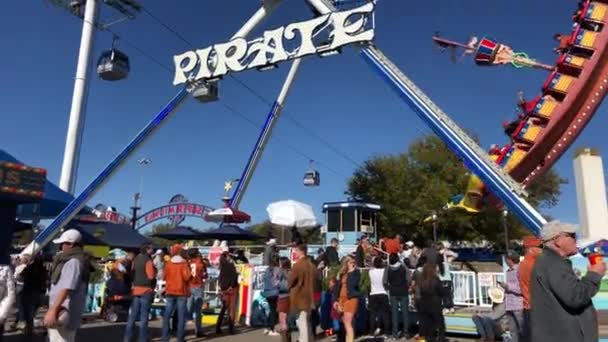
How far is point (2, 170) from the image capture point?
26.9ft

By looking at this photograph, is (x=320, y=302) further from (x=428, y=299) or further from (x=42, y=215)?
(x=42, y=215)

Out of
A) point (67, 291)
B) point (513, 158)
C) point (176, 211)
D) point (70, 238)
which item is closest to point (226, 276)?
point (70, 238)

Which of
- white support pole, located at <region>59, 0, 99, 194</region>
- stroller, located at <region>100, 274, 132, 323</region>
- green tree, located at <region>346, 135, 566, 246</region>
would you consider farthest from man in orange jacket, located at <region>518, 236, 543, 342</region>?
green tree, located at <region>346, 135, 566, 246</region>

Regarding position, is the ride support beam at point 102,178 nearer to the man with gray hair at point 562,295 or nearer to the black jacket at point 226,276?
the black jacket at point 226,276

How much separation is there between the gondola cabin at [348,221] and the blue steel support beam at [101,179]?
952cm

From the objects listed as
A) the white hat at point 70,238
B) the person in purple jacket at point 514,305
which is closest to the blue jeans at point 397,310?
the person in purple jacket at point 514,305

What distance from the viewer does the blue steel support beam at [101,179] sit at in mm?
13555

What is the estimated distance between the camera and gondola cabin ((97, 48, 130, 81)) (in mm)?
19062

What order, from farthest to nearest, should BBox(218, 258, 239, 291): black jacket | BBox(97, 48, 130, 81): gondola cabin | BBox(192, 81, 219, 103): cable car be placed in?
BBox(97, 48, 130, 81): gondola cabin < BBox(192, 81, 219, 103): cable car < BBox(218, 258, 239, 291): black jacket

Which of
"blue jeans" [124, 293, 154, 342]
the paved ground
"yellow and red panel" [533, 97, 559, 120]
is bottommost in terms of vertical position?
the paved ground

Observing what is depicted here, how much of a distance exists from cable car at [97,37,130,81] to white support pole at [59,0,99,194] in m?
2.50

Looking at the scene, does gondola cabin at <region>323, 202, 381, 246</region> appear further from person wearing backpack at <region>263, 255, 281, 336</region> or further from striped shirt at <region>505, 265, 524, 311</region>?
striped shirt at <region>505, 265, 524, 311</region>

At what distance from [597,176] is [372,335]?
31.0 ft

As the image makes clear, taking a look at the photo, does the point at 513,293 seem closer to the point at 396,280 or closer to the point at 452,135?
the point at 396,280
